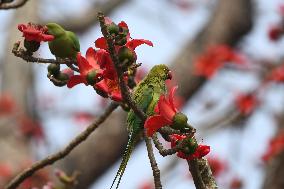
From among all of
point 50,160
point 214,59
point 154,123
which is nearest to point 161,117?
point 154,123

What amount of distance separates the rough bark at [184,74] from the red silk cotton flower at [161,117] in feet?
12.2

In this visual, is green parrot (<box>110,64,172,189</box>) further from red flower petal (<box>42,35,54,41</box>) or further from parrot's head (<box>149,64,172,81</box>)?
red flower petal (<box>42,35,54,41</box>)

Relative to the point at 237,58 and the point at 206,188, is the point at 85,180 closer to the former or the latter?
the point at 237,58

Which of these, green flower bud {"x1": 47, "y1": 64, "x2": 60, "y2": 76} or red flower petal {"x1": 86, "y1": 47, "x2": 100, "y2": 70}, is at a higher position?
green flower bud {"x1": 47, "y1": 64, "x2": 60, "y2": 76}

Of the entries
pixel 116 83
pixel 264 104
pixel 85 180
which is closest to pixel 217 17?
pixel 264 104

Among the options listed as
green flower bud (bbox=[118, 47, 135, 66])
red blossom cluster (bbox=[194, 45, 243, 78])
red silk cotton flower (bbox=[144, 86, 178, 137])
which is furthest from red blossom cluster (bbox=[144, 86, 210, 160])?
red blossom cluster (bbox=[194, 45, 243, 78])

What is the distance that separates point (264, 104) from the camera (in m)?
5.92

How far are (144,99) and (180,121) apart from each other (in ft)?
0.35

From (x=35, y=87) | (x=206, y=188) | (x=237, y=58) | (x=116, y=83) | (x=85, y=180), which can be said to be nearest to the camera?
(x=206, y=188)

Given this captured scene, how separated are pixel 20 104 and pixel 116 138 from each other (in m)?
1.32

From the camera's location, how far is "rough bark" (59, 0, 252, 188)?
5.20 meters

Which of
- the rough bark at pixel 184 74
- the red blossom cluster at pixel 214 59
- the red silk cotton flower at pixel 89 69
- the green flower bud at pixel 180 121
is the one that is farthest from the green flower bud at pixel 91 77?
the red blossom cluster at pixel 214 59

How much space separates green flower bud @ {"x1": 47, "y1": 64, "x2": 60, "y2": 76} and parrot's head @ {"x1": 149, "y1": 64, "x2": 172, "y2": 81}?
0.22 meters

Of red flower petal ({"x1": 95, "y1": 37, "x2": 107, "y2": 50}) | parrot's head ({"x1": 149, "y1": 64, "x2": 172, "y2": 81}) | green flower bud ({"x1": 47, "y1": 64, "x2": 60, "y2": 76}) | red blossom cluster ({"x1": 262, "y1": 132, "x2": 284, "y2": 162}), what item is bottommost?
parrot's head ({"x1": 149, "y1": 64, "x2": 172, "y2": 81})
